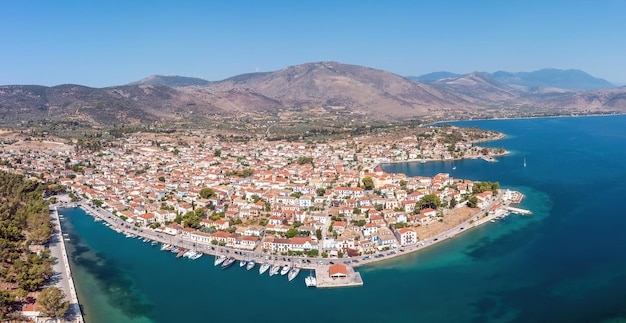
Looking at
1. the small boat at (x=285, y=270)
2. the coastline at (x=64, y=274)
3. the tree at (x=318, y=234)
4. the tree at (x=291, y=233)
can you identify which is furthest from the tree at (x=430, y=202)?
the coastline at (x=64, y=274)

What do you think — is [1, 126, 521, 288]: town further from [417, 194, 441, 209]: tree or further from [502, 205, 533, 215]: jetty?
[502, 205, 533, 215]: jetty

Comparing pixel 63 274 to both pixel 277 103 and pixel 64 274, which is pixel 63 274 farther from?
pixel 277 103

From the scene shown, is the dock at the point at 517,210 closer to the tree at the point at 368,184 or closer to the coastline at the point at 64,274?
the tree at the point at 368,184

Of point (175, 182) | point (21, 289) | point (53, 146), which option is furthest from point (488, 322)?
point (53, 146)

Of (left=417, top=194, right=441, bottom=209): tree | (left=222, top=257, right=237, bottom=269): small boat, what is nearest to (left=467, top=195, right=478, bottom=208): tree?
(left=417, top=194, right=441, bottom=209): tree

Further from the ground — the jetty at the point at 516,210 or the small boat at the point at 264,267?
the jetty at the point at 516,210

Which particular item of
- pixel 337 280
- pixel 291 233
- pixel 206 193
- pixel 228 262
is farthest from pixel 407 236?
pixel 206 193

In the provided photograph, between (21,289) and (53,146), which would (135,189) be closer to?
(21,289)

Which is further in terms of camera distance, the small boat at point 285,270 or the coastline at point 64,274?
the small boat at point 285,270
